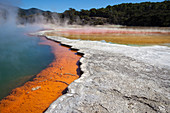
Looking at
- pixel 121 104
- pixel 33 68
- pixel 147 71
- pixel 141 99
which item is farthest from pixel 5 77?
pixel 147 71

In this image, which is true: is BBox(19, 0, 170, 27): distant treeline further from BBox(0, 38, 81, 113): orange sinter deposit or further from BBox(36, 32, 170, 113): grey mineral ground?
BBox(0, 38, 81, 113): orange sinter deposit

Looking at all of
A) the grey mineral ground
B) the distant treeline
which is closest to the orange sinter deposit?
the grey mineral ground

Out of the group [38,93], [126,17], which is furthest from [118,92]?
[126,17]

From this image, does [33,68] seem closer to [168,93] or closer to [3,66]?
[3,66]

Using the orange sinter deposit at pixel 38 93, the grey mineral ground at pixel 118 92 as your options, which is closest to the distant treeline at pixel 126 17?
the grey mineral ground at pixel 118 92

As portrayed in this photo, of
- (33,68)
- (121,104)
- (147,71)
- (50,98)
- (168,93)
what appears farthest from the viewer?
(33,68)

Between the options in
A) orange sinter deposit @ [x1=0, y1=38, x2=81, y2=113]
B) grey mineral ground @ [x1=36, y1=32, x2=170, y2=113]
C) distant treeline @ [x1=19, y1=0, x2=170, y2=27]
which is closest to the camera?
grey mineral ground @ [x1=36, y1=32, x2=170, y2=113]

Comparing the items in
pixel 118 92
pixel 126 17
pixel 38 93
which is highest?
pixel 126 17

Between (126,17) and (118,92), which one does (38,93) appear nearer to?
(118,92)

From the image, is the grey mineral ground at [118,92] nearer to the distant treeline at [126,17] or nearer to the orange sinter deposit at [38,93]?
the orange sinter deposit at [38,93]

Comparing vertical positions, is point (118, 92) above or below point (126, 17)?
below

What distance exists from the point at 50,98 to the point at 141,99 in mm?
1835

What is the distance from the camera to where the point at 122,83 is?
7.84 feet

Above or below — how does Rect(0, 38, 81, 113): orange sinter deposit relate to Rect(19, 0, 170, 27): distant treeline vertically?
below
